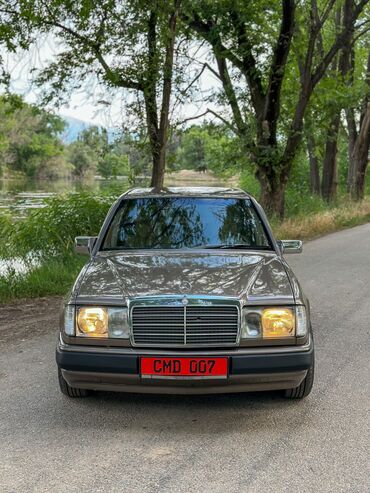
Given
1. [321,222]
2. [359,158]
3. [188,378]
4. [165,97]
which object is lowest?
[321,222]

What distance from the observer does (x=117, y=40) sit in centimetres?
1137

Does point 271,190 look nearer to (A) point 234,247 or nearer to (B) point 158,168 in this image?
(B) point 158,168

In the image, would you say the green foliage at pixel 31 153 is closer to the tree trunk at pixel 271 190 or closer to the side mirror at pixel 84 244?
the tree trunk at pixel 271 190

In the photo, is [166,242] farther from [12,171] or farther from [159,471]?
[12,171]

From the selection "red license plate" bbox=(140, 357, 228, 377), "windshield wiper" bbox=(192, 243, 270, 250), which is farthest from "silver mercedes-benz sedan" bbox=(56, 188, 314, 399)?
"windshield wiper" bbox=(192, 243, 270, 250)

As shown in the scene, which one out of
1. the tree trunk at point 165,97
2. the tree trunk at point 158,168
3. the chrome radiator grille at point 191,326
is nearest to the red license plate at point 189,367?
the chrome radiator grille at point 191,326

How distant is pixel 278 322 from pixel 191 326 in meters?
0.58

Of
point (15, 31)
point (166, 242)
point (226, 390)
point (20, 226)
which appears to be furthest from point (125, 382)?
point (15, 31)

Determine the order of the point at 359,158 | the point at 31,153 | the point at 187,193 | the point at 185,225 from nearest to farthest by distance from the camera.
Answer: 1. the point at 185,225
2. the point at 187,193
3. the point at 359,158
4. the point at 31,153

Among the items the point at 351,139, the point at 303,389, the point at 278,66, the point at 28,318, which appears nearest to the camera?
the point at 303,389

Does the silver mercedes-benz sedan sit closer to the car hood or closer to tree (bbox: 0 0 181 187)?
the car hood

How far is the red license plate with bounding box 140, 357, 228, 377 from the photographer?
3744 mm

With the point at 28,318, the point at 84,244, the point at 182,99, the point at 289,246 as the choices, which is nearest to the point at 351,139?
the point at 182,99

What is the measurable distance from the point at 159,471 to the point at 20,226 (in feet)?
27.8
